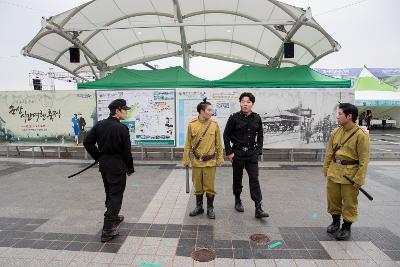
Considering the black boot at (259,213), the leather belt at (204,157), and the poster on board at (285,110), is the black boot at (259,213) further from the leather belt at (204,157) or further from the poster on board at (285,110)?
the poster on board at (285,110)

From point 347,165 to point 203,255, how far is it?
215 cm

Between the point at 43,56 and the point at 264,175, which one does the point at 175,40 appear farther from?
the point at 264,175

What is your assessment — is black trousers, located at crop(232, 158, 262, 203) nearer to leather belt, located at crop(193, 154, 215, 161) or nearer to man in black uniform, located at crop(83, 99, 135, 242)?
leather belt, located at crop(193, 154, 215, 161)

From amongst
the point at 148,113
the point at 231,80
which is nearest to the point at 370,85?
the point at 231,80

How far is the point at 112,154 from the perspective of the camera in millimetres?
3832

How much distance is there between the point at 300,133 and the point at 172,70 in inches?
197

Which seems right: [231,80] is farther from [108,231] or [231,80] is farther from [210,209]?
[108,231]

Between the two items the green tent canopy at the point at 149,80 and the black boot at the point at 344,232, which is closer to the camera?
the black boot at the point at 344,232

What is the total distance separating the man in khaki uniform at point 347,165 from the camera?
362 centimetres

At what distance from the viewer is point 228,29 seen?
13047 mm

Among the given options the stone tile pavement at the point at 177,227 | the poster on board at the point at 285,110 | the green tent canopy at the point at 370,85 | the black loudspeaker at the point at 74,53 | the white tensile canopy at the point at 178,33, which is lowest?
the stone tile pavement at the point at 177,227

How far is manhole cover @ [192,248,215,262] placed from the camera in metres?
3.37

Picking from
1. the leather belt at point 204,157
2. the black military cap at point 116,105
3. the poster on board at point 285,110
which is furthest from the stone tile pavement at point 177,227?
the poster on board at point 285,110

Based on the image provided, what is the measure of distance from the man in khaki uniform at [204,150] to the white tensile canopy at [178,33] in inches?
255
